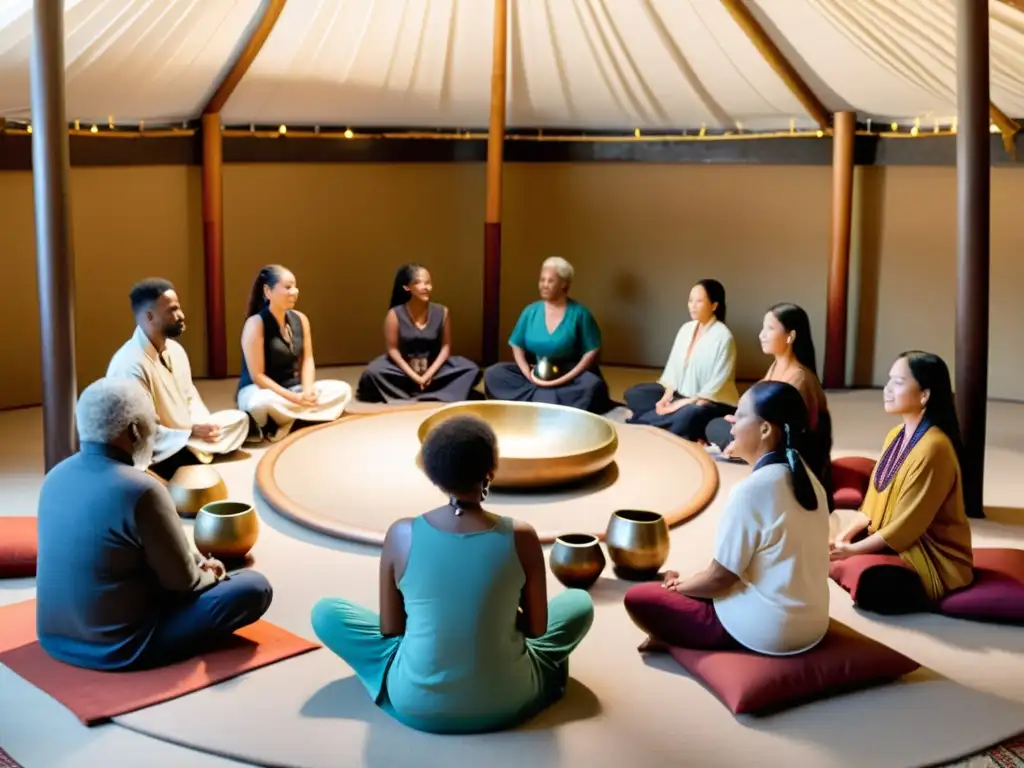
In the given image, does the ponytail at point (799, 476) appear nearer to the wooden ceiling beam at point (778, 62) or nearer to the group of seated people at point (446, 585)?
the group of seated people at point (446, 585)

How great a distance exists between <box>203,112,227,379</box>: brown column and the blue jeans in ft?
15.9

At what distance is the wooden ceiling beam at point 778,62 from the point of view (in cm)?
706

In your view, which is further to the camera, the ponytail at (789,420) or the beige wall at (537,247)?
the beige wall at (537,247)

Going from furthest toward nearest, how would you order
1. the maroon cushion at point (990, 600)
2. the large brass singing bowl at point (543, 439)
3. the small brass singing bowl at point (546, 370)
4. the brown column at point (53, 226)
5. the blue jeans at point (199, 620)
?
the small brass singing bowl at point (546, 370), the large brass singing bowl at point (543, 439), the brown column at point (53, 226), the maroon cushion at point (990, 600), the blue jeans at point (199, 620)

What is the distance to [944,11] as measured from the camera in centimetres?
614

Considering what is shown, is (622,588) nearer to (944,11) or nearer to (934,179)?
(944,11)

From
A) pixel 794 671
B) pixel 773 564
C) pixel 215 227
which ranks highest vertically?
pixel 215 227

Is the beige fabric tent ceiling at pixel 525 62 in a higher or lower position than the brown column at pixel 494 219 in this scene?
higher

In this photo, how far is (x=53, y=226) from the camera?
199 inches

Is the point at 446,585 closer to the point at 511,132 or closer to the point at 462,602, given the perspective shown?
the point at 462,602

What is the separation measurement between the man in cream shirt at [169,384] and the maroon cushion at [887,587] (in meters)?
3.21

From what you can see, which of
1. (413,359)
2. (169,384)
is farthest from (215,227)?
(169,384)

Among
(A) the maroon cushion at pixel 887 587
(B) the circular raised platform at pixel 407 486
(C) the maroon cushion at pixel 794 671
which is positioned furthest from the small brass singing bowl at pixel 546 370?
(C) the maroon cushion at pixel 794 671

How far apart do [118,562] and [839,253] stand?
6.02m
